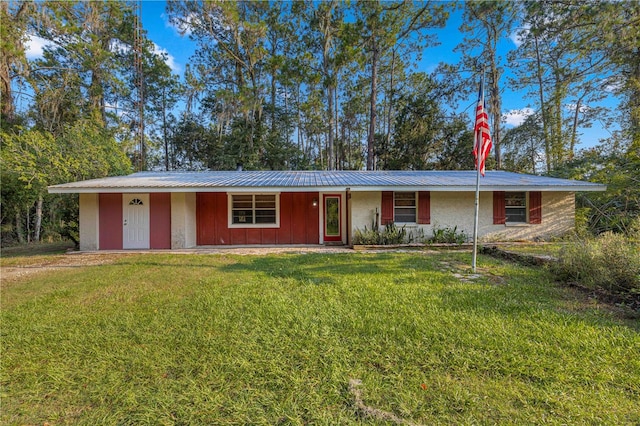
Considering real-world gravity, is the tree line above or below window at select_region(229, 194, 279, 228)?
above

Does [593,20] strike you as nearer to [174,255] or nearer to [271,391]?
[271,391]

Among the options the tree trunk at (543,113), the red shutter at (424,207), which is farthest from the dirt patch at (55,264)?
the tree trunk at (543,113)

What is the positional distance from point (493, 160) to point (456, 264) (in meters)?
15.1

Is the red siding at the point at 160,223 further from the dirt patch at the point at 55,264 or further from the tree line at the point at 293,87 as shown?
the tree line at the point at 293,87

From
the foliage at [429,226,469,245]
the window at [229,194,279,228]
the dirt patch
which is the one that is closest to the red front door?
the window at [229,194,279,228]

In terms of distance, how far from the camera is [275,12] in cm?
1903

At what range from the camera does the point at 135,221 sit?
9.13m

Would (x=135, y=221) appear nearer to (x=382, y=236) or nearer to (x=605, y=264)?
(x=382, y=236)

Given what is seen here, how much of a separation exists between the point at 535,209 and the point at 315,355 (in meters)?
10.8

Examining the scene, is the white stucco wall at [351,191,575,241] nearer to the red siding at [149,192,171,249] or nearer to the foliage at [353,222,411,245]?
the foliage at [353,222,411,245]

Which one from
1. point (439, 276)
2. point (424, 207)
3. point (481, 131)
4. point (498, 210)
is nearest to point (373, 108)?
point (424, 207)

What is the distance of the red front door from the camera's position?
10.0 m

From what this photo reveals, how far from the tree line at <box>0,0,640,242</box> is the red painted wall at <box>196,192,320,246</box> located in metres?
5.48

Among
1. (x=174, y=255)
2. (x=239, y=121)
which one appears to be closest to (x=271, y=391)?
(x=174, y=255)
